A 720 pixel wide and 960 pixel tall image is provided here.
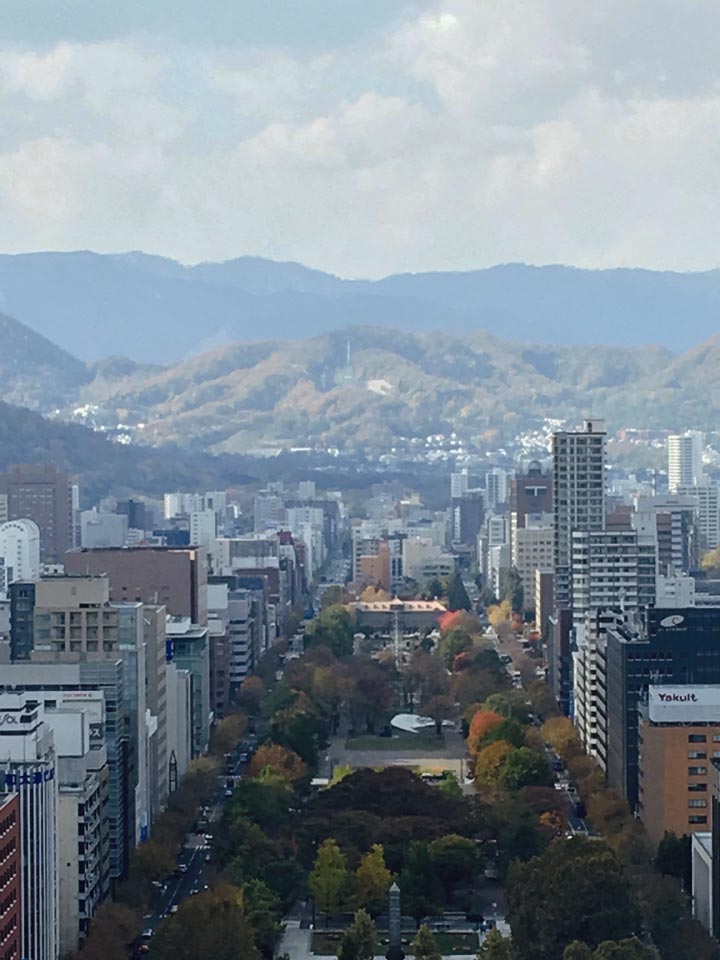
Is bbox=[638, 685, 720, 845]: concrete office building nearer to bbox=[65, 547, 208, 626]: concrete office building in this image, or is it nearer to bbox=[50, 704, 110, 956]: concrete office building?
bbox=[50, 704, 110, 956]: concrete office building

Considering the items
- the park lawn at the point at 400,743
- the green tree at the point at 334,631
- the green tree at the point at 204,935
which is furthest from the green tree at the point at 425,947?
the green tree at the point at 334,631

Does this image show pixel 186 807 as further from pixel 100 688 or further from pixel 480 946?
pixel 480 946

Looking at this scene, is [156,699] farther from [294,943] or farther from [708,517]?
[708,517]

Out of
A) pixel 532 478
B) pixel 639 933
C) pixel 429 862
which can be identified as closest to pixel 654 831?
pixel 429 862

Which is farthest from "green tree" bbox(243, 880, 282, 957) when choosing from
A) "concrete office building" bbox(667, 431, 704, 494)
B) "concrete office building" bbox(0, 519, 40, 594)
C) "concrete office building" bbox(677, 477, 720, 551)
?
"concrete office building" bbox(667, 431, 704, 494)

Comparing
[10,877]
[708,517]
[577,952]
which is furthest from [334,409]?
[10,877]
